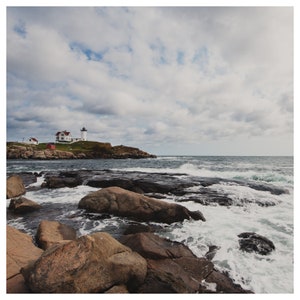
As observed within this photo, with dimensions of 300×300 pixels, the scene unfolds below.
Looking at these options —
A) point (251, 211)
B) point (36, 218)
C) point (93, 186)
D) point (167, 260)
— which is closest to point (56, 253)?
point (167, 260)

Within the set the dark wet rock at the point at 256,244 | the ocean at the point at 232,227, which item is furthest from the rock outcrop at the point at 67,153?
the dark wet rock at the point at 256,244

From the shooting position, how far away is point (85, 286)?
4.36m

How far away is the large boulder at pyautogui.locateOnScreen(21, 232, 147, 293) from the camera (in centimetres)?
418

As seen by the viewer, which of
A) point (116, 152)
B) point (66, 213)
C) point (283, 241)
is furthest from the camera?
point (116, 152)

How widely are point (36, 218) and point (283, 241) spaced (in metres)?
11.4

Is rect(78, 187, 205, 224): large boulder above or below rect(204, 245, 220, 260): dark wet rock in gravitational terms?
above

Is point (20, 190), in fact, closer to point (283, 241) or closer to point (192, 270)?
point (192, 270)

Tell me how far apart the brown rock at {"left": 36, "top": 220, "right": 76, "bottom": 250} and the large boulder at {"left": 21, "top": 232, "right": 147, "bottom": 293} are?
2.35 meters

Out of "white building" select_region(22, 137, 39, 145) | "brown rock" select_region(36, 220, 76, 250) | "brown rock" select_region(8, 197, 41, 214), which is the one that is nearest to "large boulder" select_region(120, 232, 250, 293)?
"brown rock" select_region(36, 220, 76, 250)

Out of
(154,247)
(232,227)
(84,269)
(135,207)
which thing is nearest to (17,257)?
(84,269)

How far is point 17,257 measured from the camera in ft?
17.9

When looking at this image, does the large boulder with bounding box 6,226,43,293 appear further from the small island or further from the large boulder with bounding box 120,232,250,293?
the small island

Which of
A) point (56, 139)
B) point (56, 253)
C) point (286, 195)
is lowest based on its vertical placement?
point (286, 195)

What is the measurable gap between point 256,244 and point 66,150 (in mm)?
94662
